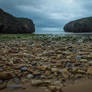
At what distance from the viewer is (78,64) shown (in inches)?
98.0

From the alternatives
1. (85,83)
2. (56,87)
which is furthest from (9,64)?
(85,83)

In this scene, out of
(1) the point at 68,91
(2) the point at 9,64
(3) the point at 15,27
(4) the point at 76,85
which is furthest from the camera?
(3) the point at 15,27

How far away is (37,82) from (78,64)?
124 centimetres

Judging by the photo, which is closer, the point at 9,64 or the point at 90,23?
the point at 9,64

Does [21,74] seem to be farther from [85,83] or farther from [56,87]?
[85,83]

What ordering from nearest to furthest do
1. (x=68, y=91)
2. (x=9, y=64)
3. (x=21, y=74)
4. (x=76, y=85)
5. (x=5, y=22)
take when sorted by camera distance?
(x=68, y=91) < (x=76, y=85) < (x=21, y=74) < (x=9, y=64) < (x=5, y=22)

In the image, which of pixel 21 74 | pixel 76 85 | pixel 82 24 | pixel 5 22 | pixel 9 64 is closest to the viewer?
pixel 76 85

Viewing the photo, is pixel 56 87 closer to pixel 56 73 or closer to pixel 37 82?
pixel 37 82

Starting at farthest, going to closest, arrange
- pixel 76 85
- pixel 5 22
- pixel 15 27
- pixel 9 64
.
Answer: pixel 15 27 < pixel 5 22 < pixel 9 64 < pixel 76 85

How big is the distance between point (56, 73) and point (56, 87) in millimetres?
484

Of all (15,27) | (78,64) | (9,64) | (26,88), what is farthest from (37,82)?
(15,27)

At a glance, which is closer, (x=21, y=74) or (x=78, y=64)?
(x=21, y=74)

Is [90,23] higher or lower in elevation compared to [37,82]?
higher

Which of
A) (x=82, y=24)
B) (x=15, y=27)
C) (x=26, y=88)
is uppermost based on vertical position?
(x=82, y=24)
